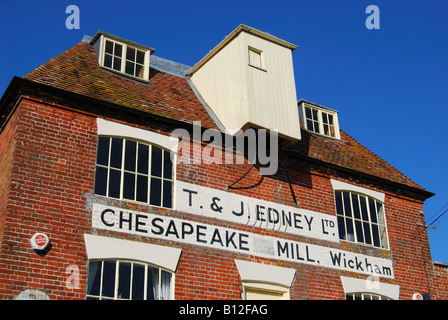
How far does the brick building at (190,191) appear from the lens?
11969 millimetres

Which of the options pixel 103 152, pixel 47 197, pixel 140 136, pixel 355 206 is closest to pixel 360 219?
pixel 355 206

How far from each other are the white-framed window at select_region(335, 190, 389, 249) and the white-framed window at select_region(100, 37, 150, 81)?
6.69 metres

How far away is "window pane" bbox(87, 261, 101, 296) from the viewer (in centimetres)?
1172

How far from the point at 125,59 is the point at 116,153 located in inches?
154

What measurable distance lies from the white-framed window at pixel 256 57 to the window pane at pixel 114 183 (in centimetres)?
535

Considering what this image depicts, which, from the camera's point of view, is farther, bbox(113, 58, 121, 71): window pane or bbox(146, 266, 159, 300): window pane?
bbox(113, 58, 121, 71): window pane

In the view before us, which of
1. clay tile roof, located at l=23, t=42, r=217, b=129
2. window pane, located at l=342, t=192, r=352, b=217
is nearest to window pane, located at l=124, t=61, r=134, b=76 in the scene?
clay tile roof, located at l=23, t=42, r=217, b=129

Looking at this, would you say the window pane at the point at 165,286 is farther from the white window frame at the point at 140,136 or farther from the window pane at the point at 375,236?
the window pane at the point at 375,236

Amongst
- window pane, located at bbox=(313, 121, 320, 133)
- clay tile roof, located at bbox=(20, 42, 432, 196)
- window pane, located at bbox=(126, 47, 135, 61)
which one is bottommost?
clay tile roof, located at bbox=(20, 42, 432, 196)

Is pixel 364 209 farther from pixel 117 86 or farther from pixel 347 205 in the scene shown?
pixel 117 86

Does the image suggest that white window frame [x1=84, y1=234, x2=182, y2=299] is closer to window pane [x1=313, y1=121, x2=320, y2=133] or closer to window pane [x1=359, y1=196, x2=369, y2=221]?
window pane [x1=359, y1=196, x2=369, y2=221]

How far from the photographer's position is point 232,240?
14.0 m
